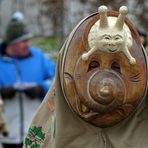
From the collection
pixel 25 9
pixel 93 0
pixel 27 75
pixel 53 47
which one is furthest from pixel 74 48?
pixel 25 9

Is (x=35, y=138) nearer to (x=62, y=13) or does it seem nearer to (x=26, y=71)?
(x=26, y=71)

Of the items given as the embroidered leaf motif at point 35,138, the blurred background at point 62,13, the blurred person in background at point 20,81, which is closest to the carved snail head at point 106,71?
the embroidered leaf motif at point 35,138

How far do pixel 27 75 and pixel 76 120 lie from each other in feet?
8.52

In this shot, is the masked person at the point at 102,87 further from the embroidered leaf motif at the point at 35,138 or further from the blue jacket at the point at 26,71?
the blue jacket at the point at 26,71

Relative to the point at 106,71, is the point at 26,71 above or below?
below

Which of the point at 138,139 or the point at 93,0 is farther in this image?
the point at 93,0

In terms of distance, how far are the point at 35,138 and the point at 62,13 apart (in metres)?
7.53

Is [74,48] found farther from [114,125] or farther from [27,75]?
[27,75]

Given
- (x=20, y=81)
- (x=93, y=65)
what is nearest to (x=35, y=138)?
(x=93, y=65)

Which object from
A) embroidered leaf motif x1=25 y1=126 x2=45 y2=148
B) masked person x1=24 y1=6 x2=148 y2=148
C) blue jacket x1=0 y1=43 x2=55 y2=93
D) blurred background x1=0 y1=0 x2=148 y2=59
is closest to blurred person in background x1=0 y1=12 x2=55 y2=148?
blue jacket x1=0 y1=43 x2=55 y2=93

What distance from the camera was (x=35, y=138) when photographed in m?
3.43

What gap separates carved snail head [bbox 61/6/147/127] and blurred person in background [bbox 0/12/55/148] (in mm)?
2556

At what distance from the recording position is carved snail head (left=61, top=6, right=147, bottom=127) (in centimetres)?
305

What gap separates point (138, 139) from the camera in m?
3.19
